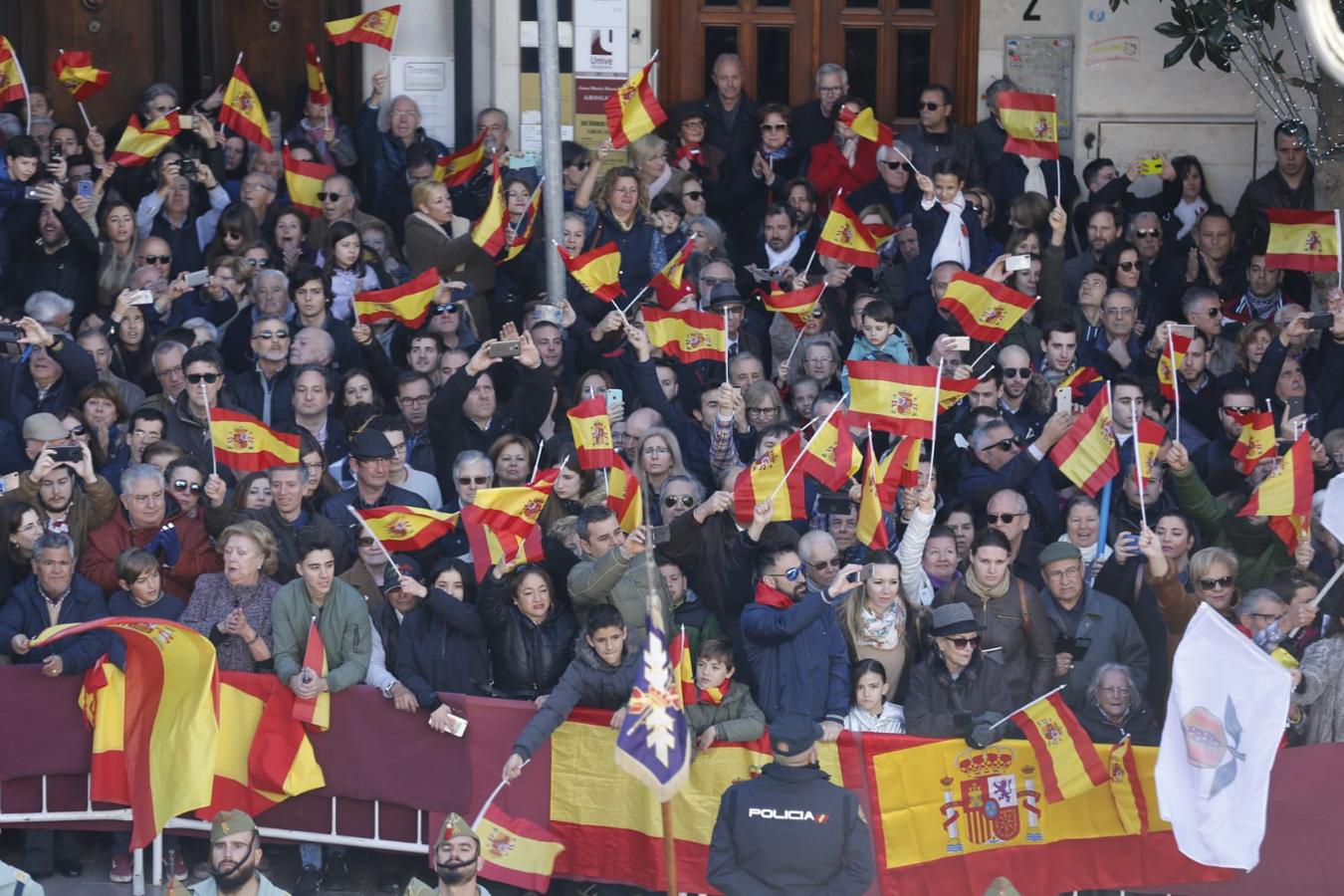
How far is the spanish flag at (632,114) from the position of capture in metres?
15.2

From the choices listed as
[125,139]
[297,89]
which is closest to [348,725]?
[125,139]

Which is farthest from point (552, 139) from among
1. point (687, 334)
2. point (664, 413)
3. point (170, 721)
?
point (170, 721)

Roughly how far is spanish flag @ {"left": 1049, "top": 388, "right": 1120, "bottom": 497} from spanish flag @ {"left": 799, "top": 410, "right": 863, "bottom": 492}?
3.83ft

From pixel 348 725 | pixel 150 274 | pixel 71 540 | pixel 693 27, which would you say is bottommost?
pixel 348 725

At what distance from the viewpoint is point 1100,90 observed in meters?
17.7

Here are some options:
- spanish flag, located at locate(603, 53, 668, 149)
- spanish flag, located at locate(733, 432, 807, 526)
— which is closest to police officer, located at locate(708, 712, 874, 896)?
spanish flag, located at locate(733, 432, 807, 526)

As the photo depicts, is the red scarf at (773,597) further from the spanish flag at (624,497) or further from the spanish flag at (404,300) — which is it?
the spanish flag at (404,300)

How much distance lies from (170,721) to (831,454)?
3.45 metres

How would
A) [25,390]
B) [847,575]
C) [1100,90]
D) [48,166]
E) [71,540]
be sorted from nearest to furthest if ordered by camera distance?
[847,575] < [71,540] < [25,390] < [48,166] < [1100,90]

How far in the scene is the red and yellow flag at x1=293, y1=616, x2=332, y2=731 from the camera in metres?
11.8

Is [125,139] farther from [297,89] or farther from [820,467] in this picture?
[820,467]

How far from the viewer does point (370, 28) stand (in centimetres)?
1691

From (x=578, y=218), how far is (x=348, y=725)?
423cm

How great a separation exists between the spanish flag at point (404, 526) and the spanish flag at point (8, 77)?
4849 mm
